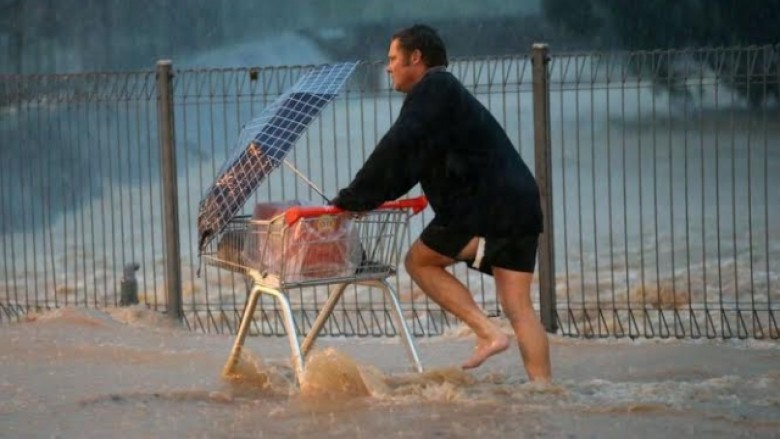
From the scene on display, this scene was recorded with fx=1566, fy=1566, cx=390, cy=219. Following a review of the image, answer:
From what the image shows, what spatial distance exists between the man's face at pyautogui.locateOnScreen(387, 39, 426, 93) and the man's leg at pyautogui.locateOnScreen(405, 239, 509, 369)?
0.78m

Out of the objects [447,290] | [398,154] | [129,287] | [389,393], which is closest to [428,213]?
[129,287]

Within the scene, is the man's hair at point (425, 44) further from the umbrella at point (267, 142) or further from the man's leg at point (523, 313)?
the man's leg at point (523, 313)

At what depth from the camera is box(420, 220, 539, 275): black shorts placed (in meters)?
7.29

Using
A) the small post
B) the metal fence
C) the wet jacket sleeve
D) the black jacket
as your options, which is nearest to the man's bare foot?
the black jacket

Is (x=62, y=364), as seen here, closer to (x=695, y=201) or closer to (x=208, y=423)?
(x=208, y=423)

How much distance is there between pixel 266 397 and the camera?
802 cm

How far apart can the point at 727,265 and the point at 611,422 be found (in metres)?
9.45

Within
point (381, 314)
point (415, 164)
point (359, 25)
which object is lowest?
point (381, 314)

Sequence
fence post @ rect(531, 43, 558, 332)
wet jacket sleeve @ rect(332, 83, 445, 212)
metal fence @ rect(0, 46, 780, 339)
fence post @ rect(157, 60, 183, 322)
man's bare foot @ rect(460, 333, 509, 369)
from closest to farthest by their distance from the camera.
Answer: wet jacket sleeve @ rect(332, 83, 445, 212)
man's bare foot @ rect(460, 333, 509, 369)
fence post @ rect(531, 43, 558, 332)
fence post @ rect(157, 60, 183, 322)
metal fence @ rect(0, 46, 780, 339)

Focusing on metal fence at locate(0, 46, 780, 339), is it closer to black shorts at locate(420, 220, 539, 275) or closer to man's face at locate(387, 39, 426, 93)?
man's face at locate(387, 39, 426, 93)

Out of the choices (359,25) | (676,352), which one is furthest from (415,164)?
(359,25)

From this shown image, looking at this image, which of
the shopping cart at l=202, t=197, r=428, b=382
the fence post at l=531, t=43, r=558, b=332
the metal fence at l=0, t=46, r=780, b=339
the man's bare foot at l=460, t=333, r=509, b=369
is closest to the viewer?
the shopping cart at l=202, t=197, r=428, b=382

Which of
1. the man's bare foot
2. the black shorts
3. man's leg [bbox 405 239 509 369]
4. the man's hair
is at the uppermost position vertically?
the man's hair

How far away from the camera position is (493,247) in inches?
287
